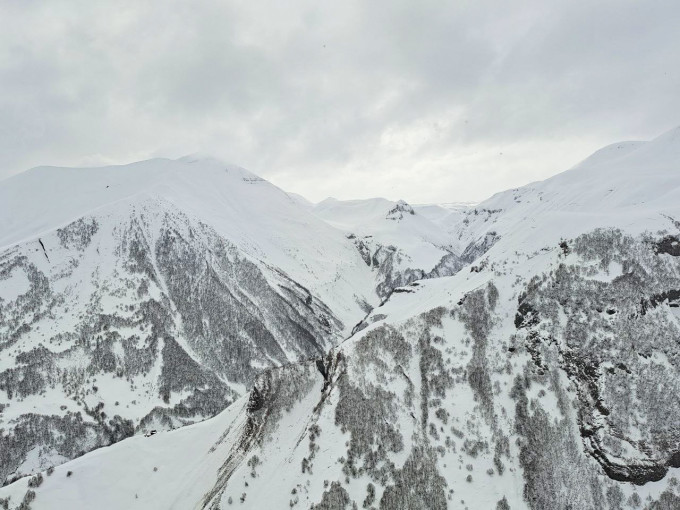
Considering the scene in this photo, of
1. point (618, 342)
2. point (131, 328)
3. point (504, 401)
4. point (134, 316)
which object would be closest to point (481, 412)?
point (504, 401)

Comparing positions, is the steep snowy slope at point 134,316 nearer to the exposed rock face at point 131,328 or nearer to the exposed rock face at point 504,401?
the exposed rock face at point 131,328

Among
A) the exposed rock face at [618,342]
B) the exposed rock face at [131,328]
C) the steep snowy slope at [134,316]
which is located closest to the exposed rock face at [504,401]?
the exposed rock face at [618,342]


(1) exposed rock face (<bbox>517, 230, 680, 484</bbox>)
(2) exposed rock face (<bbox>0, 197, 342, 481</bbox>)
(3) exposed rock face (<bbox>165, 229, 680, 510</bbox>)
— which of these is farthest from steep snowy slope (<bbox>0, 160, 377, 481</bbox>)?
(1) exposed rock face (<bbox>517, 230, 680, 484</bbox>)

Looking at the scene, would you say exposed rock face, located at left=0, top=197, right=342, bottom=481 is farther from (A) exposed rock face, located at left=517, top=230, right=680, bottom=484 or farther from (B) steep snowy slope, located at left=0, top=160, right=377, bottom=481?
(A) exposed rock face, located at left=517, top=230, right=680, bottom=484

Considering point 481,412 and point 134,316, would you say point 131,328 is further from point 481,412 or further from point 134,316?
point 481,412

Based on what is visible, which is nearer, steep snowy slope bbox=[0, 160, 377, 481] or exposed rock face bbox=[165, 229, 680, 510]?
exposed rock face bbox=[165, 229, 680, 510]

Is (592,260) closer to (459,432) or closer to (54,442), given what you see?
(459,432)
